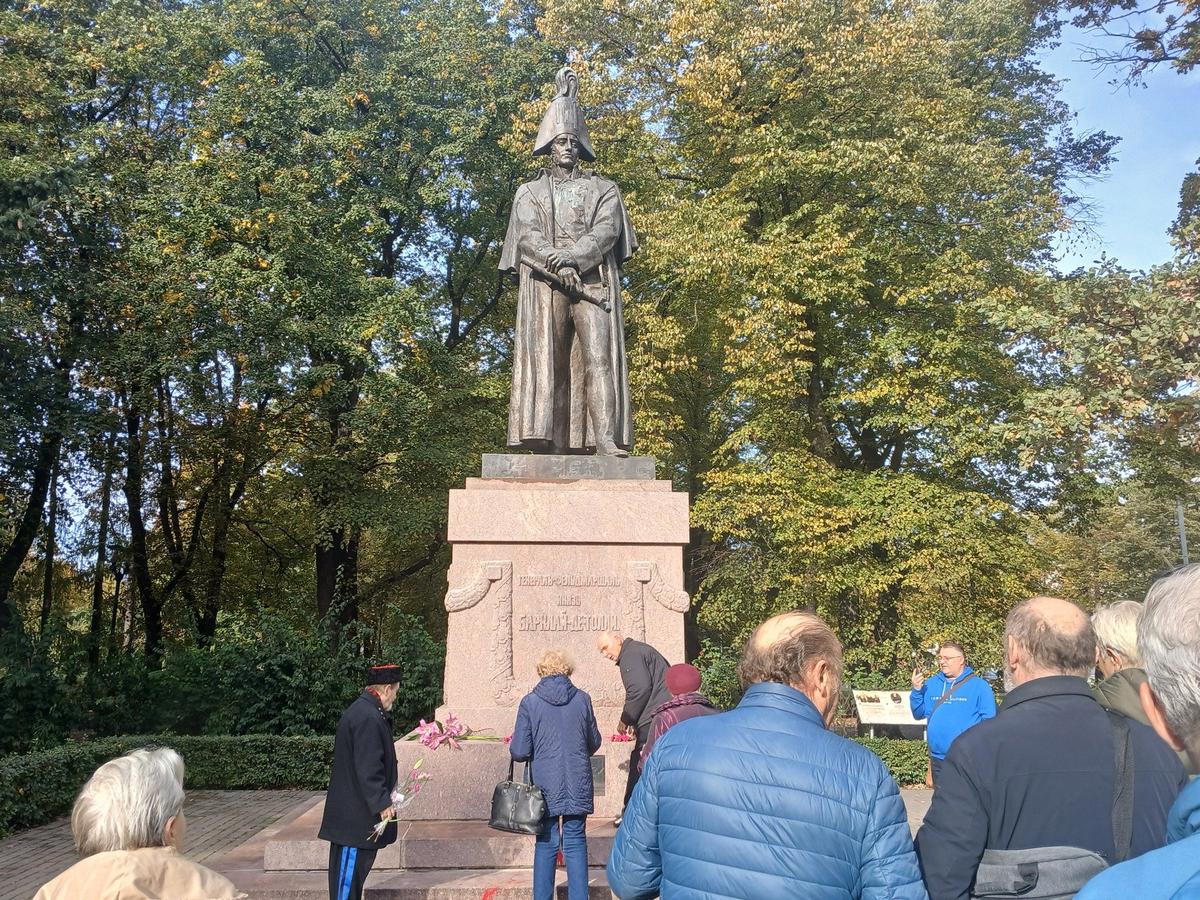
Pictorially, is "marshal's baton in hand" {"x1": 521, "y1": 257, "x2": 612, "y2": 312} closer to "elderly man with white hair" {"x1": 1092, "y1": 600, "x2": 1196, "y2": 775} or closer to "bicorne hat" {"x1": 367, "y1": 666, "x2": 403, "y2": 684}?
"bicorne hat" {"x1": 367, "y1": 666, "x2": 403, "y2": 684}

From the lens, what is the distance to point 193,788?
13164 mm

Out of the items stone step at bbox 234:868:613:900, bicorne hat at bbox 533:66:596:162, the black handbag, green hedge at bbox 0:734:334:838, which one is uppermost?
bicorne hat at bbox 533:66:596:162

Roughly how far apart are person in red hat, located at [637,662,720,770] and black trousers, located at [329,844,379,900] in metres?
1.43

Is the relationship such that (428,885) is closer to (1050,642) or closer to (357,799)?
(357,799)

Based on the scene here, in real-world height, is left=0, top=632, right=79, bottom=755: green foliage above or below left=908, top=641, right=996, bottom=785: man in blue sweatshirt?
below

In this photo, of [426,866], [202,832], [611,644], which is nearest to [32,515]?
[202,832]

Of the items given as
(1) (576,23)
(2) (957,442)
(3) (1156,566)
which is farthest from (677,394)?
(3) (1156,566)

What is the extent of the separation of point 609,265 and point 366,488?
12.6 m

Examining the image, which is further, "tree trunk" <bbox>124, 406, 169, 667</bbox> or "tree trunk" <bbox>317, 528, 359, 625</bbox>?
"tree trunk" <bbox>317, 528, 359, 625</bbox>

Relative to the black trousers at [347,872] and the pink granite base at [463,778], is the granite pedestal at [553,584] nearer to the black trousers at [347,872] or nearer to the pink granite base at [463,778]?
the pink granite base at [463,778]

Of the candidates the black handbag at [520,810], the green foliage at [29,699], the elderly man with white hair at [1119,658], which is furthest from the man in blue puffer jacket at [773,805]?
the green foliage at [29,699]

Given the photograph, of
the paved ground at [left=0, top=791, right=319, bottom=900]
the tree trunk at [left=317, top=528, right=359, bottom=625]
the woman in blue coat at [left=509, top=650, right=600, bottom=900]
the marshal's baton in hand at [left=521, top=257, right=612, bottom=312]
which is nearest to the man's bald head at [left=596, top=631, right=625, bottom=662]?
the woman in blue coat at [left=509, top=650, right=600, bottom=900]

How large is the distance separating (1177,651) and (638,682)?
461 centimetres

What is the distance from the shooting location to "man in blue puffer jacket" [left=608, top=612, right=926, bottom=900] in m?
2.21
